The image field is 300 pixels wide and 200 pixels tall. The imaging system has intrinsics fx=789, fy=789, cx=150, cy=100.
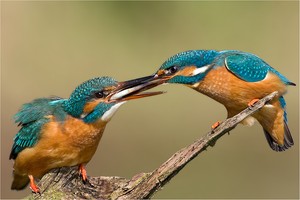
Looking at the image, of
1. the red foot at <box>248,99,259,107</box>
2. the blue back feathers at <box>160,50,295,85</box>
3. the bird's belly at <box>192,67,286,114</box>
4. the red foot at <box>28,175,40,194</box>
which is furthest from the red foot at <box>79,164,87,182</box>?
the red foot at <box>248,99,259,107</box>

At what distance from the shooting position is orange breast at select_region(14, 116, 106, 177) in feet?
17.6

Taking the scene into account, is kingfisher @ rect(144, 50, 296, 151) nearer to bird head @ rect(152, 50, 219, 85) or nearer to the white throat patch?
bird head @ rect(152, 50, 219, 85)

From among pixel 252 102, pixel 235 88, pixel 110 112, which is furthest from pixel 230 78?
pixel 110 112

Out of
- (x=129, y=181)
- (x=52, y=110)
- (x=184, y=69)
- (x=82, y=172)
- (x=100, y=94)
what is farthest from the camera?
(x=52, y=110)

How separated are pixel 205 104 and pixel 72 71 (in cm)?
201

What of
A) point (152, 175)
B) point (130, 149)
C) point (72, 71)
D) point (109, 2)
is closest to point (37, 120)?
point (152, 175)

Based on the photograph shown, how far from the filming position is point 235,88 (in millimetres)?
5578

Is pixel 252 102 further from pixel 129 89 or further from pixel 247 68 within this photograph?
pixel 129 89

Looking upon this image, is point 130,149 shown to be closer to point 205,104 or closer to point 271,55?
point 205,104

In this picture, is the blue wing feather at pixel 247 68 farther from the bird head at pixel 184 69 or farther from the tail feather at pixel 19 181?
the tail feather at pixel 19 181

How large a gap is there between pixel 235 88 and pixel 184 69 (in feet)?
1.26

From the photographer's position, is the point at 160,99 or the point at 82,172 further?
the point at 160,99

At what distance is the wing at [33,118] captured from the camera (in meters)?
5.57

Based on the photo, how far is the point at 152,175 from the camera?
462cm
